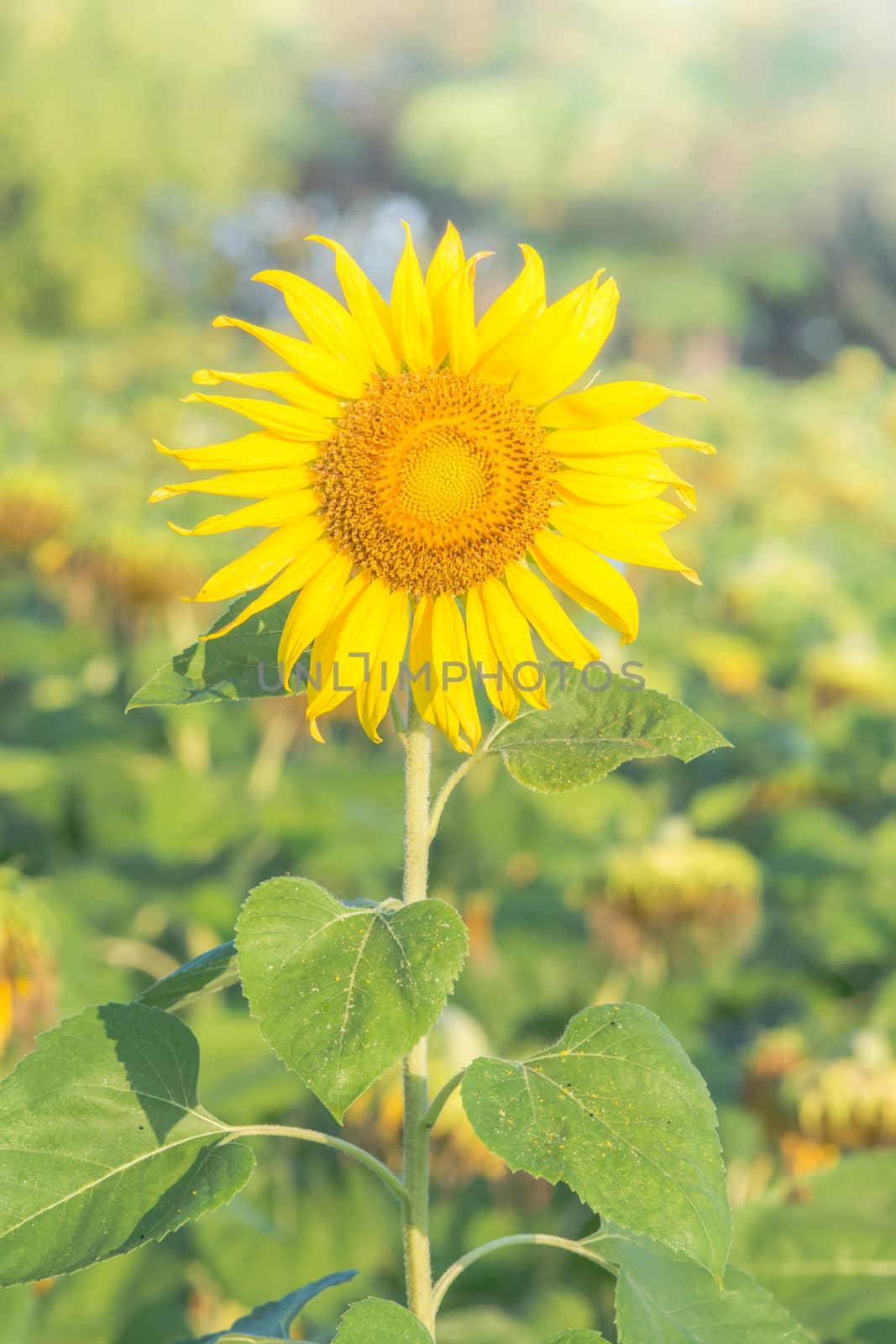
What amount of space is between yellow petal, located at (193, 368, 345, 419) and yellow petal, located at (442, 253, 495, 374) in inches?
2.8

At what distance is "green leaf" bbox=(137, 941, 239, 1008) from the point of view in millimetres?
767

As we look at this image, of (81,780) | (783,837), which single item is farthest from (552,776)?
(783,837)

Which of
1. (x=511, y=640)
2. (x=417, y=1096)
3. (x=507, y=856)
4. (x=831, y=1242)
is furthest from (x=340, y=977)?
(x=507, y=856)

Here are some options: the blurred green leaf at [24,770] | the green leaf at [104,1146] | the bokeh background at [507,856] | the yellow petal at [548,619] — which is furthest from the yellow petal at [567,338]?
the blurred green leaf at [24,770]

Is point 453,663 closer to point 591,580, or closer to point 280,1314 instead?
point 591,580

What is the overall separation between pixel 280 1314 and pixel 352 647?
0.44 metres

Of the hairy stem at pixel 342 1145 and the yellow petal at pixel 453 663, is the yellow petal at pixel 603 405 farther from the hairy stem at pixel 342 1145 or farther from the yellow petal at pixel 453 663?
the hairy stem at pixel 342 1145

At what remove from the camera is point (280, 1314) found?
851mm

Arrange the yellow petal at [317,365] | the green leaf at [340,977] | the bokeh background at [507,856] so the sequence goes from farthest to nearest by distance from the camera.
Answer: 1. the bokeh background at [507,856]
2. the yellow petal at [317,365]
3. the green leaf at [340,977]

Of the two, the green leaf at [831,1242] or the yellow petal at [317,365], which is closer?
the yellow petal at [317,365]

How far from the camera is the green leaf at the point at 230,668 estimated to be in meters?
0.72

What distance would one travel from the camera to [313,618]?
733 mm

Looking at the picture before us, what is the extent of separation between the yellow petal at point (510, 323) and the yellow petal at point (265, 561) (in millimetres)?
128

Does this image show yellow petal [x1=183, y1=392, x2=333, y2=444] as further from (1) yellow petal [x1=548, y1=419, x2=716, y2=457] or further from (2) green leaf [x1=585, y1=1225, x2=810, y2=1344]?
(2) green leaf [x1=585, y1=1225, x2=810, y2=1344]
